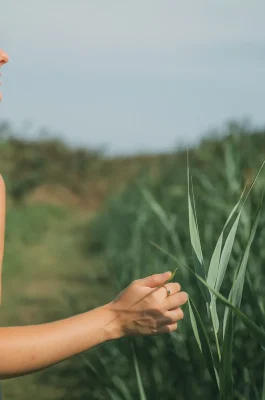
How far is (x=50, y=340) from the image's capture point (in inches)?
47.9

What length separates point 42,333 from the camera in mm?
1219

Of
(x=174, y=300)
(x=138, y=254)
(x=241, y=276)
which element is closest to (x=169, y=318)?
(x=174, y=300)

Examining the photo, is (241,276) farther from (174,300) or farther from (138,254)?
(138,254)

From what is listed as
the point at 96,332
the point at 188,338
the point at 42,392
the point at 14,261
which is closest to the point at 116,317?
the point at 96,332

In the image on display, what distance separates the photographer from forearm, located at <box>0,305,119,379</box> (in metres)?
1.21

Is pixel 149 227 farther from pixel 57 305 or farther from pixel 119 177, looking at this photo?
pixel 119 177

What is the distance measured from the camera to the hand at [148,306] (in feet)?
3.92

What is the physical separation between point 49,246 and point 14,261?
6.09 feet

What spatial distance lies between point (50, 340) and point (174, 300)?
0.62 feet

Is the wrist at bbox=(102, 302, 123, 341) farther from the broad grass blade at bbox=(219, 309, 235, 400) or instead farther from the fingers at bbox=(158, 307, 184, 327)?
the broad grass blade at bbox=(219, 309, 235, 400)

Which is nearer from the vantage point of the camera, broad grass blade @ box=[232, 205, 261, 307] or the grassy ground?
broad grass blade @ box=[232, 205, 261, 307]

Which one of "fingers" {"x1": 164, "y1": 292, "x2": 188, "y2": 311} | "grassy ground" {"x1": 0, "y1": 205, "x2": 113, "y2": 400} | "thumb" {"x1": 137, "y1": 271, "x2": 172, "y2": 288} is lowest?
"grassy ground" {"x1": 0, "y1": 205, "x2": 113, "y2": 400}

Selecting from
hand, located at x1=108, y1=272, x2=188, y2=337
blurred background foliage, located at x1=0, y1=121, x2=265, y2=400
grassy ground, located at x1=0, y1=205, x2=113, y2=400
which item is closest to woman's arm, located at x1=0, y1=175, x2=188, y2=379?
hand, located at x1=108, y1=272, x2=188, y2=337

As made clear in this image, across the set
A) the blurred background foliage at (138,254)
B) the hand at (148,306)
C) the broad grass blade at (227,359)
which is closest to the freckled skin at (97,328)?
the hand at (148,306)
